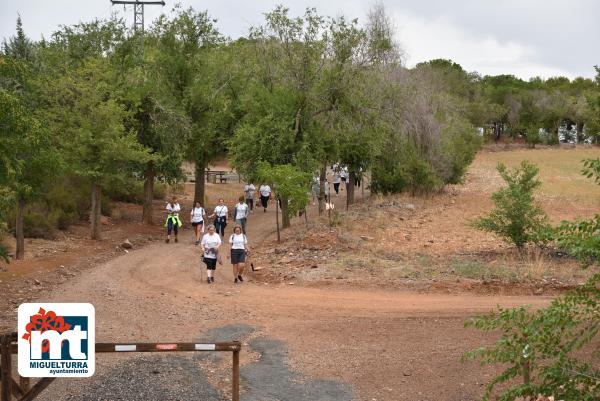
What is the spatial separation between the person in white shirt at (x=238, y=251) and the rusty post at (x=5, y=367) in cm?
1017

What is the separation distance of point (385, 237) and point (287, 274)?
820 centimetres

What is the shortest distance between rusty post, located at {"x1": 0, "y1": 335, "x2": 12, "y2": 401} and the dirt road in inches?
75.3

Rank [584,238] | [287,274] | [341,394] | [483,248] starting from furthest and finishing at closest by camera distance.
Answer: [483,248]
[287,274]
[341,394]
[584,238]

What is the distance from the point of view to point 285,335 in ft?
44.1

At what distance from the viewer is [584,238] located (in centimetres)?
670

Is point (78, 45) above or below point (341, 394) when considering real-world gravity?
above

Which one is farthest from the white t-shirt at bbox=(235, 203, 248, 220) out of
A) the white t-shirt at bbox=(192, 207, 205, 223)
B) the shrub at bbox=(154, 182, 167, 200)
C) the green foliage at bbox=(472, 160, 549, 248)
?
the shrub at bbox=(154, 182, 167, 200)

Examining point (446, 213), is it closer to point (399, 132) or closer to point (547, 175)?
point (399, 132)

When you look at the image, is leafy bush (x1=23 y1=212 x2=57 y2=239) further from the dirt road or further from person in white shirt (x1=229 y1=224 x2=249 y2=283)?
person in white shirt (x1=229 y1=224 x2=249 y2=283)

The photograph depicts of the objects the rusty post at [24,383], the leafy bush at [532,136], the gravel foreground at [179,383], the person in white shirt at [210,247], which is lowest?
the gravel foreground at [179,383]

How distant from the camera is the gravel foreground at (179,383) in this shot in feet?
33.1

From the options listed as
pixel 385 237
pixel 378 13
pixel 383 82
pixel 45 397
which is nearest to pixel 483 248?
pixel 385 237

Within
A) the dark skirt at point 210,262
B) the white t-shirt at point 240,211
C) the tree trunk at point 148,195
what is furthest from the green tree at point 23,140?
the tree trunk at point 148,195

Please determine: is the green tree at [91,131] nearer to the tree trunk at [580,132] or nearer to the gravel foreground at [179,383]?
the gravel foreground at [179,383]
